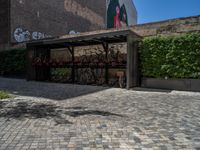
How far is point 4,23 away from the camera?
18719 mm

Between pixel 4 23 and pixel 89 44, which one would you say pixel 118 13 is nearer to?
pixel 4 23

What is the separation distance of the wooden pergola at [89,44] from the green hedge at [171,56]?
57 centimetres

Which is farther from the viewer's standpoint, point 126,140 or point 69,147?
point 126,140

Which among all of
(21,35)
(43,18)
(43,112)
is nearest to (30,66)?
(21,35)

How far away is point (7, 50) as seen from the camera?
57.2ft

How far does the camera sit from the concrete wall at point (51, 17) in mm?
18781

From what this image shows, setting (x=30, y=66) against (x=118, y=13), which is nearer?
(x=30, y=66)

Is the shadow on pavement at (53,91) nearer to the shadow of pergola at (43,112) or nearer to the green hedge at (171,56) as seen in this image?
the shadow of pergola at (43,112)

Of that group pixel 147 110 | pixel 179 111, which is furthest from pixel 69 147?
pixel 179 111

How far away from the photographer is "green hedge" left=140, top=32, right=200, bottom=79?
9.18 metres

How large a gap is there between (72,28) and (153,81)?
16235 millimetres

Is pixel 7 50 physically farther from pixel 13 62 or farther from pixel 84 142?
pixel 84 142

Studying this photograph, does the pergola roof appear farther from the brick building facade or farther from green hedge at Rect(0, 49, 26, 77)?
the brick building facade

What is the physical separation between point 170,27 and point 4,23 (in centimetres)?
1473
